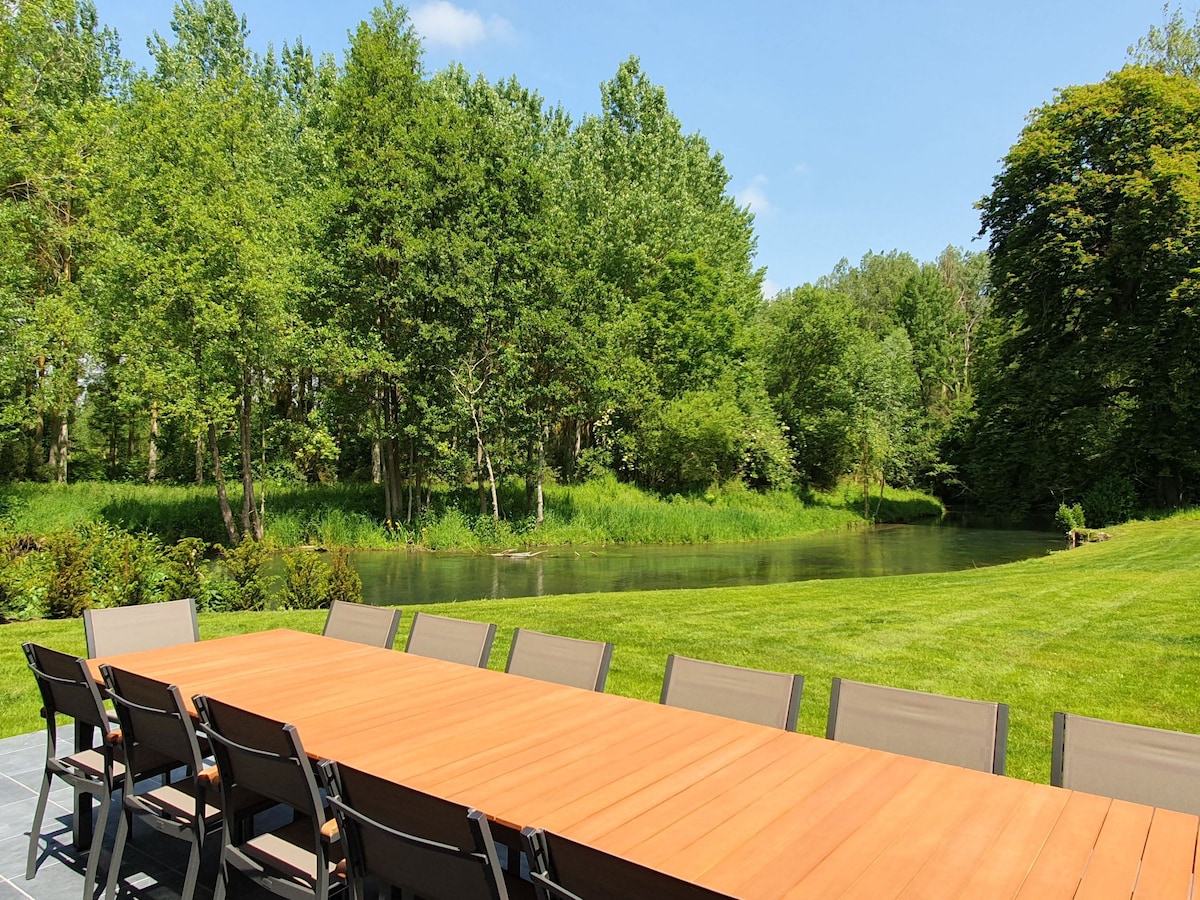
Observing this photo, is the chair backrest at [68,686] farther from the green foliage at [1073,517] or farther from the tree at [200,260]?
the green foliage at [1073,517]

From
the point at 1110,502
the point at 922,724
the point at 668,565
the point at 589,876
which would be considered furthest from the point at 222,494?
the point at 1110,502

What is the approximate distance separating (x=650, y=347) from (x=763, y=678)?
2542 cm

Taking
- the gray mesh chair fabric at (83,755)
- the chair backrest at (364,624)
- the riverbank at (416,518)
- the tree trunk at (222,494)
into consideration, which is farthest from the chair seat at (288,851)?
the tree trunk at (222,494)

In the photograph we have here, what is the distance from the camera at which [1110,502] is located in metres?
22.5

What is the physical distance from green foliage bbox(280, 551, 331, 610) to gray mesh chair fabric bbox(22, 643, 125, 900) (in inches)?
245

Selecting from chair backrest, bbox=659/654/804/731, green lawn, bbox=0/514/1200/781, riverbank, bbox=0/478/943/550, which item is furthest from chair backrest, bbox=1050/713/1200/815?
riverbank, bbox=0/478/943/550

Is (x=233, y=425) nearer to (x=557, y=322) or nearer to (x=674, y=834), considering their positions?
(x=557, y=322)

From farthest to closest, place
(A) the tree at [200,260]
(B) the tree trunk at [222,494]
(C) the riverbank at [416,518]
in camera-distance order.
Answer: (C) the riverbank at [416,518]
(B) the tree trunk at [222,494]
(A) the tree at [200,260]

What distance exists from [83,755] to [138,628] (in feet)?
3.44

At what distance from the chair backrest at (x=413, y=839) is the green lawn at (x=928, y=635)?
356 centimetres

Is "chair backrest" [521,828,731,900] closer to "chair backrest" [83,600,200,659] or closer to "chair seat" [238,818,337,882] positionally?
"chair seat" [238,818,337,882]

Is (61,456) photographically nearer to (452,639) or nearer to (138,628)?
(138,628)

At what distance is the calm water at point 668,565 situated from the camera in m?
14.0

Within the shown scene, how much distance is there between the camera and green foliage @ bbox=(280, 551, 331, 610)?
31.4 feet
